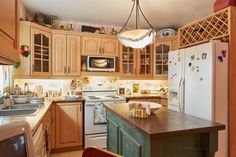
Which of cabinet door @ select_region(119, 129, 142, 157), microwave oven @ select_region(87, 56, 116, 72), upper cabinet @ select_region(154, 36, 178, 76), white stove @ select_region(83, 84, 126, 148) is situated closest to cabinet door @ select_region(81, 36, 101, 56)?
microwave oven @ select_region(87, 56, 116, 72)

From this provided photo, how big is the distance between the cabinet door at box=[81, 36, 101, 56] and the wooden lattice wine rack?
1.63 meters

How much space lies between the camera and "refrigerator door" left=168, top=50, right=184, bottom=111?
295 cm

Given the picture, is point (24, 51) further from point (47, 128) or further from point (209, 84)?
point (209, 84)

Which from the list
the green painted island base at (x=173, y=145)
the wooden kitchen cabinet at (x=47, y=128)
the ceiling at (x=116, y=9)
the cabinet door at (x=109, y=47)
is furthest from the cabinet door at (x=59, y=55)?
the green painted island base at (x=173, y=145)

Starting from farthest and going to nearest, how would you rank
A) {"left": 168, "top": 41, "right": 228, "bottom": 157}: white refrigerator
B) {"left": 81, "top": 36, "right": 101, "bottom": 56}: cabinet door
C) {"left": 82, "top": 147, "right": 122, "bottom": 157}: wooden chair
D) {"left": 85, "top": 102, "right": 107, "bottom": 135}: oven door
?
{"left": 81, "top": 36, "right": 101, "bottom": 56}: cabinet door, {"left": 85, "top": 102, "right": 107, "bottom": 135}: oven door, {"left": 168, "top": 41, "right": 228, "bottom": 157}: white refrigerator, {"left": 82, "top": 147, "right": 122, "bottom": 157}: wooden chair

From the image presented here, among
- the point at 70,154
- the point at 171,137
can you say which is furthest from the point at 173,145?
the point at 70,154

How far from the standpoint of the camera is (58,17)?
382 centimetres

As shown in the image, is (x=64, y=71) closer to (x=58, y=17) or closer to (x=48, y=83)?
(x=48, y=83)

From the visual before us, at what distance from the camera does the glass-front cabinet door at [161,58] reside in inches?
167

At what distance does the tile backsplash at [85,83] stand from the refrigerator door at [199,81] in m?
1.80

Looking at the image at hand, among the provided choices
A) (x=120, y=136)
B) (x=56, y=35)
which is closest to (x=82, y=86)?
(x=56, y=35)

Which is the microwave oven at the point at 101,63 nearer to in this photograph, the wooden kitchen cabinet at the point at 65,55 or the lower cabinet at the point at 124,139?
the wooden kitchen cabinet at the point at 65,55

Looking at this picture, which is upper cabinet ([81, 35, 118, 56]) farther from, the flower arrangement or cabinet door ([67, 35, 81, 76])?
the flower arrangement

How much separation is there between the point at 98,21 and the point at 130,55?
101 cm
